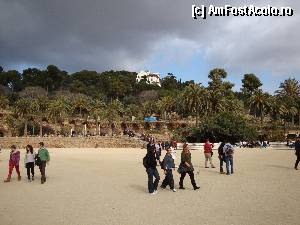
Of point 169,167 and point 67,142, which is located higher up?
point 67,142

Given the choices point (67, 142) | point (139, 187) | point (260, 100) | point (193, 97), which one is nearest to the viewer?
point (139, 187)

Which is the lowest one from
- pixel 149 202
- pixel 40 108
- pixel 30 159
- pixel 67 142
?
pixel 149 202

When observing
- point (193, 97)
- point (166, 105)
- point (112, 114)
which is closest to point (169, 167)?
point (193, 97)

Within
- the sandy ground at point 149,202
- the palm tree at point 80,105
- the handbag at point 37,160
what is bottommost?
the sandy ground at point 149,202

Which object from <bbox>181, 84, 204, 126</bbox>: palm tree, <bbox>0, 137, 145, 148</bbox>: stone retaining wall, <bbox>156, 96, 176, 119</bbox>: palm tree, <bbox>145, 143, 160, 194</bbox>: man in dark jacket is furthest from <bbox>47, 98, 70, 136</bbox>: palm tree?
<bbox>145, 143, 160, 194</bbox>: man in dark jacket

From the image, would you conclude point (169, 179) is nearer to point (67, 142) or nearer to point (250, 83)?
point (67, 142)

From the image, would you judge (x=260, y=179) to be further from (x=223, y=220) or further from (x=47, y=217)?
(x=47, y=217)

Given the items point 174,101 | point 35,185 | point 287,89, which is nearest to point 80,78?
point 174,101

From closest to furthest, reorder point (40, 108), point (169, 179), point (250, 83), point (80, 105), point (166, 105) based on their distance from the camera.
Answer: point (169, 179)
point (40, 108)
point (80, 105)
point (166, 105)
point (250, 83)

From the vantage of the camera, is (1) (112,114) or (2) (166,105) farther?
(2) (166,105)

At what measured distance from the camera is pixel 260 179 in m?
16.4

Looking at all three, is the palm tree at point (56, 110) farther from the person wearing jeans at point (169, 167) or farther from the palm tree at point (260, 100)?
the person wearing jeans at point (169, 167)

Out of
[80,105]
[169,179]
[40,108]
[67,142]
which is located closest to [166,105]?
[80,105]

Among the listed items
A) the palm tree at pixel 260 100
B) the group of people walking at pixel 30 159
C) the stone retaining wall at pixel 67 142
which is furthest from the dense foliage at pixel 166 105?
the group of people walking at pixel 30 159
